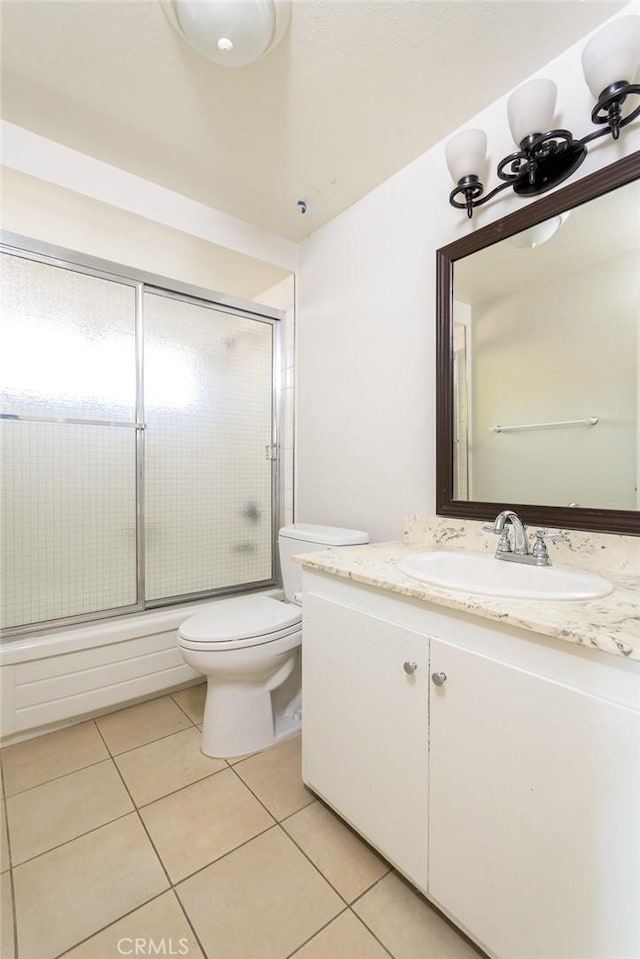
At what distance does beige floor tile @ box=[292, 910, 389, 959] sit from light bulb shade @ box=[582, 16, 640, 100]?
2.06m

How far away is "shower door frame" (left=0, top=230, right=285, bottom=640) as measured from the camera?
64.8 inches

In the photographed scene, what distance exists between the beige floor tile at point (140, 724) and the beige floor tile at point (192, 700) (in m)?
0.03

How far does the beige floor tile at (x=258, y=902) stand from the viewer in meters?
0.89

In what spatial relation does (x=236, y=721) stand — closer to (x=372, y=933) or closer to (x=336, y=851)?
(x=336, y=851)

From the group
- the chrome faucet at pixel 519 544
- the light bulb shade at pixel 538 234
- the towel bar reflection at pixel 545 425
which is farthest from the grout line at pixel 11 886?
the light bulb shade at pixel 538 234

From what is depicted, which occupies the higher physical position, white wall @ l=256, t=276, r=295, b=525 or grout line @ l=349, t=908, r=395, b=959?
white wall @ l=256, t=276, r=295, b=525

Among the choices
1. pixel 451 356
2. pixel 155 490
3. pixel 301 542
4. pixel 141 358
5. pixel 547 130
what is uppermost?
pixel 547 130

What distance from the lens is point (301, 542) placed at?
69.9 inches

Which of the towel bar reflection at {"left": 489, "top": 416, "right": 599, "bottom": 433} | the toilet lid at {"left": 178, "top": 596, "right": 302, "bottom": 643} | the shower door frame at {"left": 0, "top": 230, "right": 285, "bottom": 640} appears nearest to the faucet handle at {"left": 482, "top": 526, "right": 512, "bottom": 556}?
the towel bar reflection at {"left": 489, "top": 416, "right": 599, "bottom": 433}

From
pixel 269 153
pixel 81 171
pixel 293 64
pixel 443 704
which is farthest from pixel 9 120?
pixel 443 704

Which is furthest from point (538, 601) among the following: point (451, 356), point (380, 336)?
point (380, 336)

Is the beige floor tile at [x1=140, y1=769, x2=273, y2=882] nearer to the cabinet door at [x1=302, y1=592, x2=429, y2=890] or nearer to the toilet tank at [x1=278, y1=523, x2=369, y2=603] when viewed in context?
the cabinet door at [x1=302, y1=592, x2=429, y2=890]

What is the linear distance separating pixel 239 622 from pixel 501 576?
930 mm

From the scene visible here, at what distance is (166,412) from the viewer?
199 centimetres
